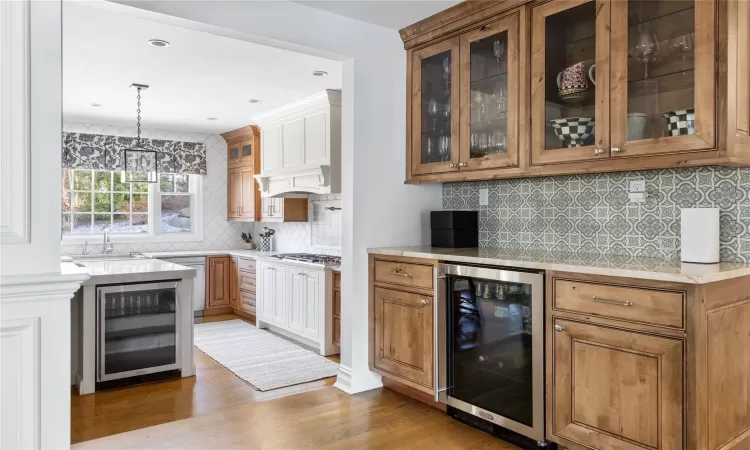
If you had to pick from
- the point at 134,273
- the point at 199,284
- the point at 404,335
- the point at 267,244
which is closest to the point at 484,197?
the point at 404,335

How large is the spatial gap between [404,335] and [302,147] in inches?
114

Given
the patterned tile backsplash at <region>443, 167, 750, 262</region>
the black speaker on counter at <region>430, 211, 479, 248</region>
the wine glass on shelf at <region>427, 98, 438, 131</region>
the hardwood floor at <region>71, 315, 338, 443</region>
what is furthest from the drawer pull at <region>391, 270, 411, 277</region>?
the hardwood floor at <region>71, 315, 338, 443</region>

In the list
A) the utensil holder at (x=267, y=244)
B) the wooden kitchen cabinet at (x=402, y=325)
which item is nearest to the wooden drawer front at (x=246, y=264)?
the utensil holder at (x=267, y=244)

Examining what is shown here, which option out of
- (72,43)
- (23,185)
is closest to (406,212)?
(23,185)

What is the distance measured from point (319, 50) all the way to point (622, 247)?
84.9 inches

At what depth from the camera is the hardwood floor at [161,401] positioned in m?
3.10

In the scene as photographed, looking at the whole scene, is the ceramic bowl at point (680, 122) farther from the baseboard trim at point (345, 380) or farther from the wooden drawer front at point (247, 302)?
the wooden drawer front at point (247, 302)

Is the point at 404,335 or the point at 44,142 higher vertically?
the point at 44,142

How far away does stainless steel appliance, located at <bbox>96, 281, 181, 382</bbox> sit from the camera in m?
3.81

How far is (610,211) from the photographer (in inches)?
109

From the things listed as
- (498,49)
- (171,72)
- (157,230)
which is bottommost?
(157,230)

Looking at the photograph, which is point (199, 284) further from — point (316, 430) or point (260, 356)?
point (316, 430)

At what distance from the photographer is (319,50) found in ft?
10.6

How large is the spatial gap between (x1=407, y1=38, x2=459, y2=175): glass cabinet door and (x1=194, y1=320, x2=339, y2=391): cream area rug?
1930 mm
